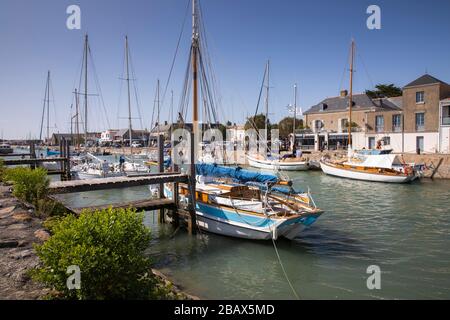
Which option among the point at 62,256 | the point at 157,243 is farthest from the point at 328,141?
the point at 62,256

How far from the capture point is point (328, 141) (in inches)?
2253

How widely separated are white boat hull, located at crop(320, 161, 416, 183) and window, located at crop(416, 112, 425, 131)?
52.9 ft

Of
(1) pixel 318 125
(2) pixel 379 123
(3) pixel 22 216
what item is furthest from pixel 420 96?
(3) pixel 22 216

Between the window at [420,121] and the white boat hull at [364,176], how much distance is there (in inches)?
635

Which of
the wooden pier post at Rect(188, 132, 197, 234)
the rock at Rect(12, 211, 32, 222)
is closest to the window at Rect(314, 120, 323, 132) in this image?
the wooden pier post at Rect(188, 132, 197, 234)

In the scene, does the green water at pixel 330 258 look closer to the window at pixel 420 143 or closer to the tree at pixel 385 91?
the window at pixel 420 143

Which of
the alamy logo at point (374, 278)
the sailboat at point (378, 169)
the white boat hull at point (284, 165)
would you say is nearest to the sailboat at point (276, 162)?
the white boat hull at point (284, 165)

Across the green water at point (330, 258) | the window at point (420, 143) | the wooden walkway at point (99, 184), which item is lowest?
the green water at point (330, 258)

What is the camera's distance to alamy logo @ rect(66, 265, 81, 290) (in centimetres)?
505

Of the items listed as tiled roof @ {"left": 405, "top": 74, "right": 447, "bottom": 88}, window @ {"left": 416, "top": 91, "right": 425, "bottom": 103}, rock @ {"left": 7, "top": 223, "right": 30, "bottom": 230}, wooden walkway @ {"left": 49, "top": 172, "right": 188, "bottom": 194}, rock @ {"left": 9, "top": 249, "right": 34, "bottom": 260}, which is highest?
tiled roof @ {"left": 405, "top": 74, "right": 447, "bottom": 88}

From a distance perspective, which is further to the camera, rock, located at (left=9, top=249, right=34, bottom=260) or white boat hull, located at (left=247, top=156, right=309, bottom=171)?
white boat hull, located at (left=247, top=156, right=309, bottom=171)

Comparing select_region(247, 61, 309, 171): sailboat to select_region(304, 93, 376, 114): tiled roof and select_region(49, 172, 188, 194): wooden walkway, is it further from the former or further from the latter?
select_region(49, 172, 188, 194): wooden walkway

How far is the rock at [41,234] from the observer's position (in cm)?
876
